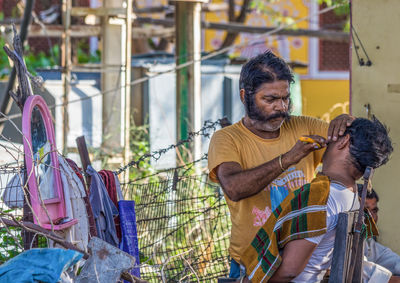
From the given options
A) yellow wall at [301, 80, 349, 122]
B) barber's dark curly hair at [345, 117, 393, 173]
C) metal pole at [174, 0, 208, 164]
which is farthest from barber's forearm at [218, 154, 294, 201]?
yellow wall at [301, 80, 349, 122]

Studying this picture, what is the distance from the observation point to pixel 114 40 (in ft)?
29.2

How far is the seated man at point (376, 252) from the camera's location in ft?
15.4

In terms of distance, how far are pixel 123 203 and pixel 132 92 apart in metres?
6.90

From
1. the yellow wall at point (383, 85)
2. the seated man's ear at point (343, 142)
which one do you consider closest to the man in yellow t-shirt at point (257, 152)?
the seated man's ear at point (343, 142)

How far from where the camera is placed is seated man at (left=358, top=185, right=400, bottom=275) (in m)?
4.69

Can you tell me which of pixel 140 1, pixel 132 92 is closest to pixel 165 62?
pixel 132 92

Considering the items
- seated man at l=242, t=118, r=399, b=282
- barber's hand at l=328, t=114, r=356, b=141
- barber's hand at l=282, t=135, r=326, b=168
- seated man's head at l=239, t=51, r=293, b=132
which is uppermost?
seated man's head at l=239, t=51, r=293, b=132

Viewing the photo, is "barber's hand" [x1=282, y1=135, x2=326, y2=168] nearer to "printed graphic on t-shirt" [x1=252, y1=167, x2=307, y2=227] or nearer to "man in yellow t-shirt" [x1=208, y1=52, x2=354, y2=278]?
"man in yellow t-shirt" [x1=208, y1=52, x2=354, y2=278]

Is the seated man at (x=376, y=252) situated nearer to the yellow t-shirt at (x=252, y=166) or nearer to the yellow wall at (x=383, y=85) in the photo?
the yellow wall at (x=383, y=85)

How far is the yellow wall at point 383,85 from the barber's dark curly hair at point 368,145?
5.82 ft

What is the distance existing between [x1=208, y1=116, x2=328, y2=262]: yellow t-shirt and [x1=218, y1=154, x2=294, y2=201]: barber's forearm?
0.38ft

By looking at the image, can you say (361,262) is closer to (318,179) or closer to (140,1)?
(318,179)

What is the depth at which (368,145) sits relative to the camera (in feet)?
10.9

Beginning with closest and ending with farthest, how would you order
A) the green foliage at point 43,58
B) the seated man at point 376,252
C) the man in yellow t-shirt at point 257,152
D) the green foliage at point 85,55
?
the man in yellow t-shirt at point 257,152 < the seated man at point 376,252 < the green foliage at point 43,58 < the green foliage at point 85,55
